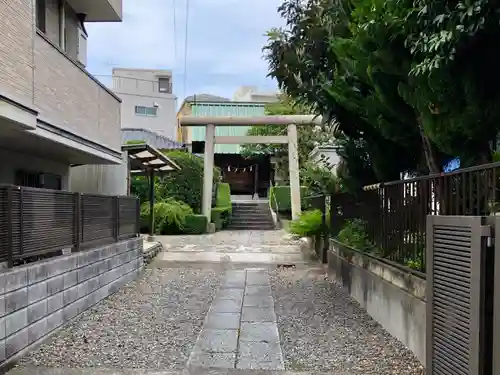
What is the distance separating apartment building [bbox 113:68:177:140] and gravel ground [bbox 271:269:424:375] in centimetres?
3147

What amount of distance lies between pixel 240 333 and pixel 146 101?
34.9 m

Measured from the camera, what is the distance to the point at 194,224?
2097cm

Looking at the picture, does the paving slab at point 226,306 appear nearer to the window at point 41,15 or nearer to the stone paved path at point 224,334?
the stone paved path at point 224,334

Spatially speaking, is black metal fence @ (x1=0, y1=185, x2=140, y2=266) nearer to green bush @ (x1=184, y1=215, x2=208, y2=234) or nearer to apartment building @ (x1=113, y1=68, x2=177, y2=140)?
green bush @ (x1=184, y1=215, x2=208, y2=234)

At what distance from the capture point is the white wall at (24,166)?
8.57 meters

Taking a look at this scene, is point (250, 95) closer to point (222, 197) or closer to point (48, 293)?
point (222, 197)

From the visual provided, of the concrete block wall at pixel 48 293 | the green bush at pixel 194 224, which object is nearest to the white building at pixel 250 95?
the green bush at pixel 194 224

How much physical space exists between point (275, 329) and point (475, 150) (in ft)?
10.3

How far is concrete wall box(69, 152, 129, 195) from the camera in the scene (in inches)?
Result: 519

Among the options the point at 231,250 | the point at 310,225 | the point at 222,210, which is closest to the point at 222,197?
→ the point at 222,210

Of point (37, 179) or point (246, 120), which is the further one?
point (246, 120)

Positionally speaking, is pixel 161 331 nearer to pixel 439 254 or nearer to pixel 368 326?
pixel 368 326

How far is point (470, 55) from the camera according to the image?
447 centimetres

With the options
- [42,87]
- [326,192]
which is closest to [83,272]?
[42,87]
